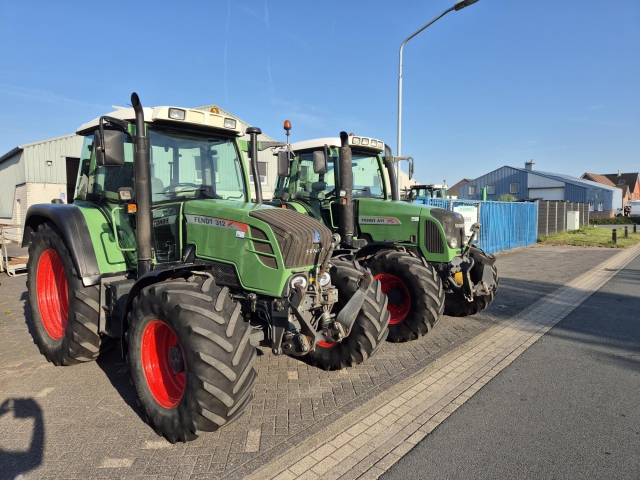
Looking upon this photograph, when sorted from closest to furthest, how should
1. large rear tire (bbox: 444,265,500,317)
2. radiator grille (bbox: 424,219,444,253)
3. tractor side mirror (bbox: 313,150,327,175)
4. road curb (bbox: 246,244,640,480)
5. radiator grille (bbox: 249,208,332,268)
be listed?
road curb (bbox: 246,244,640,480) < radiator grille (bbox: 249,208,332,268) < tractor side mirror (bbox: 313,150,327,175) < radiator grille (bbox: 424,219,444,253) < large rear tire (bbox: 444,265,500,317)

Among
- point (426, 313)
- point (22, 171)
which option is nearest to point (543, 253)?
point (426, 313)

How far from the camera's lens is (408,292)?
5480mm

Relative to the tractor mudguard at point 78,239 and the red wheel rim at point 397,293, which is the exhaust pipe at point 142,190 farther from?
the red wheel rim at point 397,293

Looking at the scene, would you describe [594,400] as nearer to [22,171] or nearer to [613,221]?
[22,171]

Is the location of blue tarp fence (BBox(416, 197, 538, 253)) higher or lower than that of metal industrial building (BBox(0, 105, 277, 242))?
lower

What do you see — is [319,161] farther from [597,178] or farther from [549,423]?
[597,178]

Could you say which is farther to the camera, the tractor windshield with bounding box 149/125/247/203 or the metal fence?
the metal fence

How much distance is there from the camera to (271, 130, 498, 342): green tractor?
5.39 meters

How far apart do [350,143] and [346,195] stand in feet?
3.30

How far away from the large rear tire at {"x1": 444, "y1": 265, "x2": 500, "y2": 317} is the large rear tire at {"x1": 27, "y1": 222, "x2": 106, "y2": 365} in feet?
16.1

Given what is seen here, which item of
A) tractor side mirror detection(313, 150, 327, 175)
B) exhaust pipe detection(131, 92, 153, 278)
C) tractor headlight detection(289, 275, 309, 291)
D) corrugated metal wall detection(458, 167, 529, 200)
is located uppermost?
corrugated metal wall detection(458, 167, 529, 200)

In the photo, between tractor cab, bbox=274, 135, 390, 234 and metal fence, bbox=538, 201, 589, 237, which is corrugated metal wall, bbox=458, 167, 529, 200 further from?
tractor cab, bbox=274, 135, 390, 234

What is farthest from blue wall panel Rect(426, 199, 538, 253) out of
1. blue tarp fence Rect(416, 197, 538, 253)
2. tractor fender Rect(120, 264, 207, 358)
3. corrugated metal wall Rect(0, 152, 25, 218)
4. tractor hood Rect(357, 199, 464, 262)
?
corrugated metal wall Rect(0, 152, 25, 218)

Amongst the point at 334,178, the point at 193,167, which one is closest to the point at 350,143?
the point at 334,178
